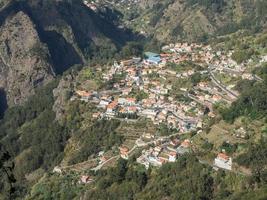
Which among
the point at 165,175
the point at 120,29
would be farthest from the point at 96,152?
the point at 120,29

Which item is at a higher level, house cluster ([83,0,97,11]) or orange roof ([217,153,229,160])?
house cluster ([83,0,97,11])

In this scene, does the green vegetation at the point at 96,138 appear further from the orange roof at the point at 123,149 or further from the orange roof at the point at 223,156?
the orange roof at the point at 223,156

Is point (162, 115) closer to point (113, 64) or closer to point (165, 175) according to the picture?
point (165, 175)

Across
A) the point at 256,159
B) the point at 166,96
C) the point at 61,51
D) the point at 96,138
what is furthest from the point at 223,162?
the point at 61,51

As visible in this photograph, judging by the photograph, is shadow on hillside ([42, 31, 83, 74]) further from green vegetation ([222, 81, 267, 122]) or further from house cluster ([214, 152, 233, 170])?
house cluster ([214, 152, 233, 170])

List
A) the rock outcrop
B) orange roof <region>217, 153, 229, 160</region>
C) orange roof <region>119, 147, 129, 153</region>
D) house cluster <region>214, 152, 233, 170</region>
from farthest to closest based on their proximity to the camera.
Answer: the rock outcrop < orange roof <region>119, 147, 129, 153</region> < orange roof <region>217, 153, 229, 160</region> < house cluster <region>214, 152, 233, 170</region>

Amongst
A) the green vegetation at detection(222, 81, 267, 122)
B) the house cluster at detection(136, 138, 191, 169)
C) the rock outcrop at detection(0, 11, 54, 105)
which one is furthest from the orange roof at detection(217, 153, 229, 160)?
the rock outcrop at detection(0, 11, 54, 105)

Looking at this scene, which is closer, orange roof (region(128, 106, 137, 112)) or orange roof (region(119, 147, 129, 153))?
orange roof (region(119, 147, 129, 153))

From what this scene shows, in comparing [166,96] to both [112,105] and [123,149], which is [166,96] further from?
[123,149]
